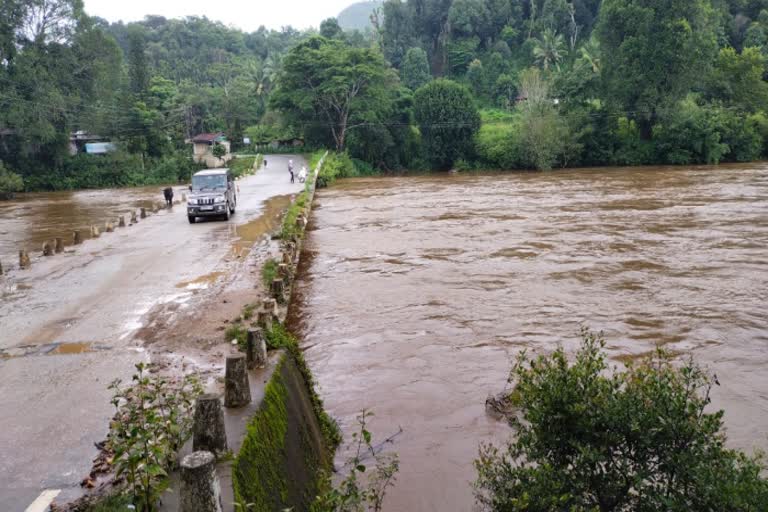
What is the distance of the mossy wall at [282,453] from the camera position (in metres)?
4.87

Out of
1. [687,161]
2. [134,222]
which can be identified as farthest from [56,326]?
[687,161]

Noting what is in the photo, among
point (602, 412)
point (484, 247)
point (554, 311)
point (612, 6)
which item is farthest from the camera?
point (612, 6)

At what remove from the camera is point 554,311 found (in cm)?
1298

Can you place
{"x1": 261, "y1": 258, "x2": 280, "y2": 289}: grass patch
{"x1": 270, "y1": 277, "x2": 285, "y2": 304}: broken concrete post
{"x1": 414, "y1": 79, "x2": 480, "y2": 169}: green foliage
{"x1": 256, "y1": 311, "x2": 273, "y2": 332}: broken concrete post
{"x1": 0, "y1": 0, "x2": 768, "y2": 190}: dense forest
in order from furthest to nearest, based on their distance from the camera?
1. {"x1": 414, "y1": 79, "x2": 480, "y2": 169}: green foliage
2. {"x1": 0, "y1": 0, "x2": 768, "y2": 190}: dense forest
3. {"x1": 261, "y1": 258, "x2": 280, "y2": 289}: grass patch
4. {"x1": 270, "y1": 277, "x2": 285, "y2": 304}: broken concrete post
5. {"x1": 256, "y1": 311, "x2": 273, "y2": 332}: broken concrete post

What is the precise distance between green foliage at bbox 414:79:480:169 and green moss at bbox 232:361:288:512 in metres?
53.0

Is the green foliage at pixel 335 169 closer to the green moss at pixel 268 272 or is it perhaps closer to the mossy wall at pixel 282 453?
the green moss at pixel 268 272

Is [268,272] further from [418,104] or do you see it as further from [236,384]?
[418,104]

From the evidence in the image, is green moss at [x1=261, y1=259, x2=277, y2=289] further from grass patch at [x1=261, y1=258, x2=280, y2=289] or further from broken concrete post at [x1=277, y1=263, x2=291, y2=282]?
broken concrete post at [x1=277, y1=263, x2=291, y2=282]

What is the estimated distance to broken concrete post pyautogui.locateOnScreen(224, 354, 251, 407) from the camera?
6043 millimetres

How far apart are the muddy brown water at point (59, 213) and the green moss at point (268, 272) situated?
1028 cm

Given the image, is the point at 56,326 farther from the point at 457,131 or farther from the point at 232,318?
the point at 457,131

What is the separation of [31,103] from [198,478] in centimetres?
5648

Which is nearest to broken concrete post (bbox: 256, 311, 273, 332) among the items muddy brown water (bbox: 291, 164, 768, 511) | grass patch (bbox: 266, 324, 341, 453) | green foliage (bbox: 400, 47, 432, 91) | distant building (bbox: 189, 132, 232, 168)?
grass patch (bbox: 266, 324, 341, 453)

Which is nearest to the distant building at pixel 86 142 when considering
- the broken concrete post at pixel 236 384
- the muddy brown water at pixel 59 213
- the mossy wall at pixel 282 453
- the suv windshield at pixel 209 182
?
the muddy brown water at pixel 59 213
